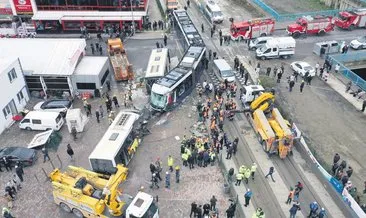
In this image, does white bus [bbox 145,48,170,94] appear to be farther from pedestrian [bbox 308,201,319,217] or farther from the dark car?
pedestrian [bbox 308,201,319,217]

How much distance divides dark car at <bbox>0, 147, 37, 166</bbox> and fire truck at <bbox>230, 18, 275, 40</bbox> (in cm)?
2609

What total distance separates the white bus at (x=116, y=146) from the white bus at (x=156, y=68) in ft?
18.3

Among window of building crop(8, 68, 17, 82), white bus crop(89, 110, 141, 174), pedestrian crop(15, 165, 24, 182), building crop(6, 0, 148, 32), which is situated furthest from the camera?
building crop(6, 0, 148, 32)

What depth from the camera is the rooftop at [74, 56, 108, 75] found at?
106ft

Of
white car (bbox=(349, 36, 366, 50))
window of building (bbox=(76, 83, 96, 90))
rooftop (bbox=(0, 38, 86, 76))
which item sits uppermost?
rooftop (bbox=(0, 38, 86, 76))

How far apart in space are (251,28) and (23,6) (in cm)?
2785

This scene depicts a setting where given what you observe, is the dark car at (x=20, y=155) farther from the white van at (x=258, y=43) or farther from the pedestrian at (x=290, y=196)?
the white van at (x=258, y=43)

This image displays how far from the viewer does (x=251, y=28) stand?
41.2 m

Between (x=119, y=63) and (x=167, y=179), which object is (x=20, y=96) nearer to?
(x=119, y=63)

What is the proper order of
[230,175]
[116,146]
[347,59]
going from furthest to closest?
[347,59]
[116,146]
[230,175]

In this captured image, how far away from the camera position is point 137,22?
44438 millimetres

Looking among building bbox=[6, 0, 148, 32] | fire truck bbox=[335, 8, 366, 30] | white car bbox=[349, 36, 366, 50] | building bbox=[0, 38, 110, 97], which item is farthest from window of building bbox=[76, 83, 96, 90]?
fire truck bbox=[335, 8, 366, 30]

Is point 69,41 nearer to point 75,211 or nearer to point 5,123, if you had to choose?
point 5,123

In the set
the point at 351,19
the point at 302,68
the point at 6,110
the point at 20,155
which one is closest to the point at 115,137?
the point at 20,155
